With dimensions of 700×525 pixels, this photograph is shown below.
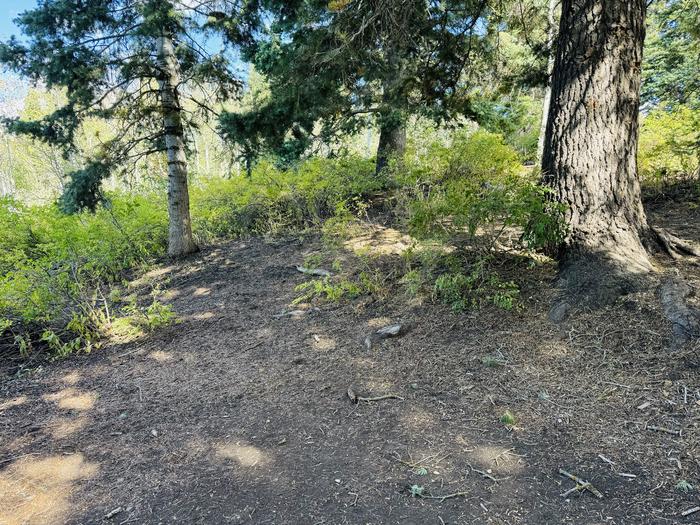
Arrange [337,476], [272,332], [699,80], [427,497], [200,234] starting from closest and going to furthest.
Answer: [427,497]
[337,476]
[272,332]
[699,80]
[200,234]

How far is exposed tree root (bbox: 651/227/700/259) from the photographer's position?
355 cm

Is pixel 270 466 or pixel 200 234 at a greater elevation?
pixel 200 234

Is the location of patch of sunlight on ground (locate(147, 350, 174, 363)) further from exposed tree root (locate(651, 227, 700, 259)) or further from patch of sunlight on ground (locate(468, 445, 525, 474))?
exposed tree root (locate(651, 227, 700, 259))

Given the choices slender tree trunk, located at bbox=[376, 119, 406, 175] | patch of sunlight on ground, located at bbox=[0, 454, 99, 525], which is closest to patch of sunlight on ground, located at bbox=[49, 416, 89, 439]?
patch of sunlight on ground, located at bbox=[0, 454, 99, 525]

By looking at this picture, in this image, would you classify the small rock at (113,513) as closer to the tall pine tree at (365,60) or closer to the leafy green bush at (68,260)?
the leafy green bush at (68,260)

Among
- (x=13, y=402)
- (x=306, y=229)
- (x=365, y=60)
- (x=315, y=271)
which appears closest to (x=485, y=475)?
(x=315, y=271)

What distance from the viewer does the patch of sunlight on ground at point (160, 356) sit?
4121 millimetres

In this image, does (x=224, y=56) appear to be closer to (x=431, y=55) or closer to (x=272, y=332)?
→ (x=431, y=55)

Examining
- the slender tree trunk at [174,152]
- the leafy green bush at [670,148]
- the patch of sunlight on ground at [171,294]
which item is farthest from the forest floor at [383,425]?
the slender tree trunk at [174,152]

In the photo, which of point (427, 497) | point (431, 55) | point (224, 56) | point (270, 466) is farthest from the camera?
point (224, 56)

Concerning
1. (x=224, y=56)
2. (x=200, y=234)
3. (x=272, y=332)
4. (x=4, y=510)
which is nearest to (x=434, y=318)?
(x=272, y=332)

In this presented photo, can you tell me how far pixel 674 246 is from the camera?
11.9ft

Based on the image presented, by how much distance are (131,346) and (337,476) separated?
3.29 meters

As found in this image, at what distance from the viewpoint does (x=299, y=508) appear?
2.10 meters
